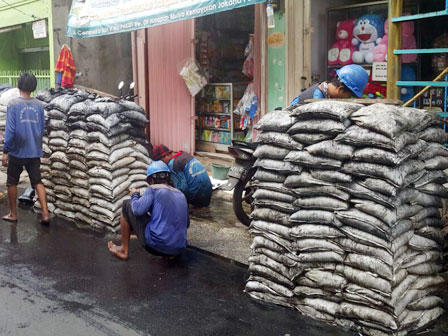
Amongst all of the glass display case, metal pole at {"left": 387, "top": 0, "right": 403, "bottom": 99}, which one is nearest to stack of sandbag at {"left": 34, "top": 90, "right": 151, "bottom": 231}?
the glass display case

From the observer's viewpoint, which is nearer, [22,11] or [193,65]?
[193,65]

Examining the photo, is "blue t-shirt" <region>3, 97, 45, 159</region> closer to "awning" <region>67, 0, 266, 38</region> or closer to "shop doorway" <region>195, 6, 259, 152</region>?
"awning" <region>67, 0, 266, 38</region>

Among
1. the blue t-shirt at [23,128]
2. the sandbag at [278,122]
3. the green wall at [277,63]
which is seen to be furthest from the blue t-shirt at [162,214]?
the green wall at [277,63]

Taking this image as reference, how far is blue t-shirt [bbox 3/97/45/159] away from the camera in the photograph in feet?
24.0

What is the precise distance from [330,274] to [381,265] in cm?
46

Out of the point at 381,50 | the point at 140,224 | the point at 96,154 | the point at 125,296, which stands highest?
the point at 381,50

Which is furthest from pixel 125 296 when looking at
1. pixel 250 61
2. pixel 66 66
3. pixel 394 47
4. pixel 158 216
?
pixel 66 66

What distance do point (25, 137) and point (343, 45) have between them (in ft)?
16.3

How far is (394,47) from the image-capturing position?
5988 mm

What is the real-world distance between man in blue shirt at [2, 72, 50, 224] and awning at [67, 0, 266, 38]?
2.21 m

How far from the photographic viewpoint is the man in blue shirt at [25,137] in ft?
24.0

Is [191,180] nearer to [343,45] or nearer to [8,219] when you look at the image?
[8,219]

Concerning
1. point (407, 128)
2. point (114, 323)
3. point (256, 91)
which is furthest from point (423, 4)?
point (114, 323)

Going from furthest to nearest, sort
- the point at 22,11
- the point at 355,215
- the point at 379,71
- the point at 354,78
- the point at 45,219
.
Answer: the point at 22,11
the point at 379,71
the point at 45,219
the point at 354,78
the point at 355,215
